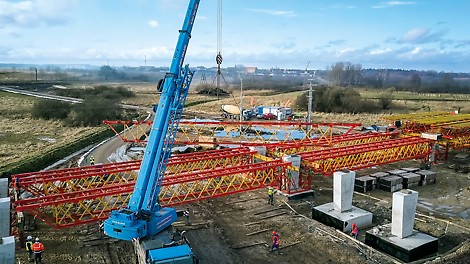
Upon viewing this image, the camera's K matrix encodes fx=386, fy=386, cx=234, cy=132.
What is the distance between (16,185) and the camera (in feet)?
74.7

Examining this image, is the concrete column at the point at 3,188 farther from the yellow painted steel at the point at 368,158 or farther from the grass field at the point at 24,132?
the yellow painted steel at the point at 368,158

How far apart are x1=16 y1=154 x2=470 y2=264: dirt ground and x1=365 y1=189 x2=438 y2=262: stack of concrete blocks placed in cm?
52

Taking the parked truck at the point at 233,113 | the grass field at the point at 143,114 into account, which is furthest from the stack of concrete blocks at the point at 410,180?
the parked truck at the point at 233,113

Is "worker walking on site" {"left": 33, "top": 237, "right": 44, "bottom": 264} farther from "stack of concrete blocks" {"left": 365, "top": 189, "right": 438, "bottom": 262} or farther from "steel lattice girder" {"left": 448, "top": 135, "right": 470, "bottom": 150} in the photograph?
"steel lattice girder" {"left": 448, "top": 135, "right": 470, "bottom": 150}

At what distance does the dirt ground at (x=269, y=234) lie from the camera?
19.8m

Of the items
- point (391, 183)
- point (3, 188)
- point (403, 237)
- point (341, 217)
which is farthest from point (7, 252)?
point (391, 183)

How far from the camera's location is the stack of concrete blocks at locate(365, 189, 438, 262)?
19938 millimetres

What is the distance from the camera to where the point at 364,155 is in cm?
3206

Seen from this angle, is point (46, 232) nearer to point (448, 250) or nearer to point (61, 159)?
point (61, 159)

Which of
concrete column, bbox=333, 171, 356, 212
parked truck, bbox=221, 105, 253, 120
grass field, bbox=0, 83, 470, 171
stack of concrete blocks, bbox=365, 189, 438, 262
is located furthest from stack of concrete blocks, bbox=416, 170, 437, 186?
parked truck, bbox=221, 105, 253, 120

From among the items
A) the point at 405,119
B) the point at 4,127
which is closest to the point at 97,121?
the point at 4,127

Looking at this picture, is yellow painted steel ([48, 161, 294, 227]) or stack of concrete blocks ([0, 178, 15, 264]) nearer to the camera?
stack of concrete blocks ([0, 178, 15, 264])

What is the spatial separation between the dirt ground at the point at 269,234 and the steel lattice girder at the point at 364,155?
95.2 inches

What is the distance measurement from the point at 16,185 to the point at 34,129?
41842mm
